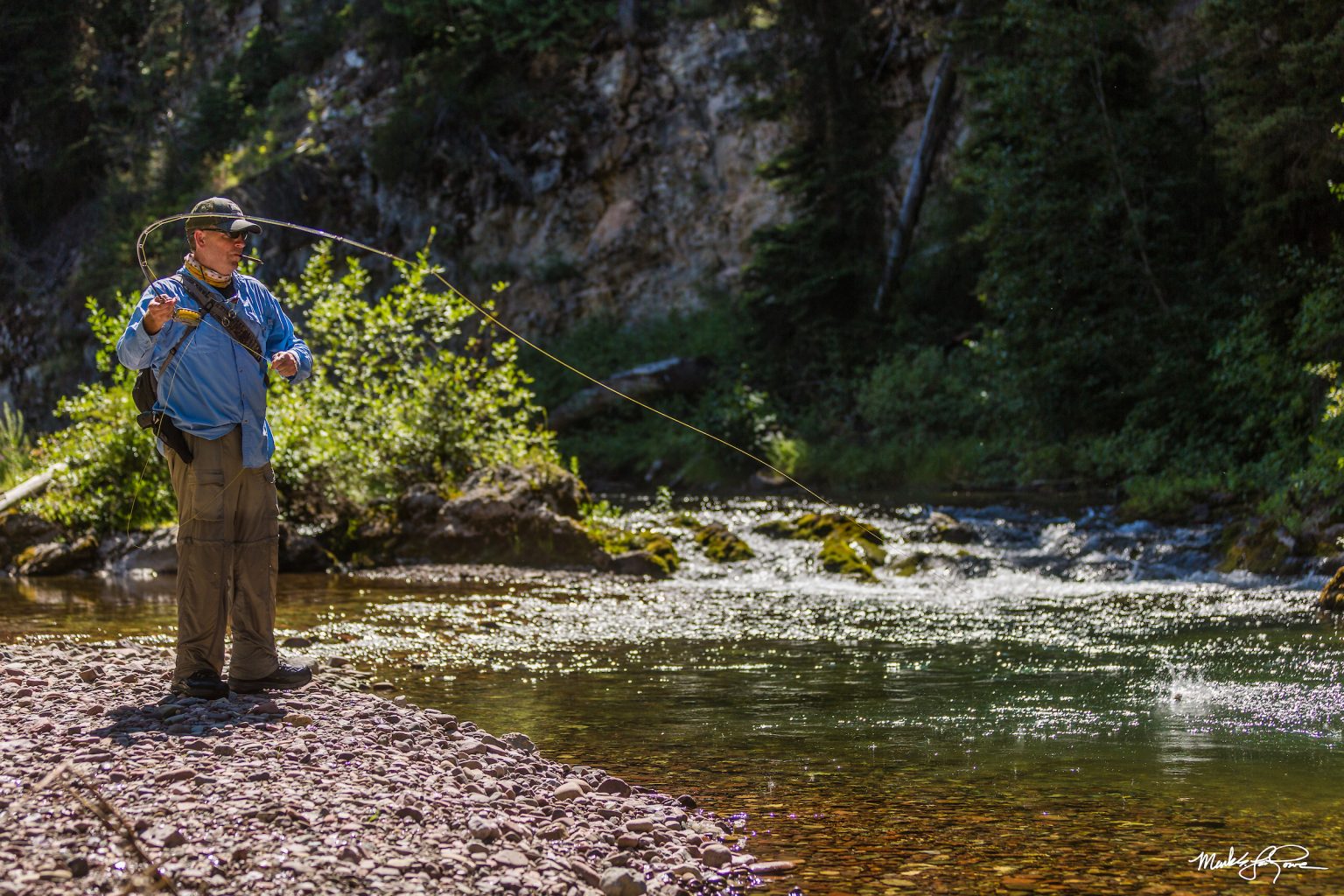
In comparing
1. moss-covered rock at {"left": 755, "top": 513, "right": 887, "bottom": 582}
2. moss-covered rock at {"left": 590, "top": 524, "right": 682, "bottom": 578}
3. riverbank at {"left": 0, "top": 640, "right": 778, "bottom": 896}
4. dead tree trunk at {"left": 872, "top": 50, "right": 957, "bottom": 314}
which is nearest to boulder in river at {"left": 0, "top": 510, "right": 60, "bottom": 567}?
moss-covered rock at {"left": 590, "top": 524, "right": 682, "bottom": 578}

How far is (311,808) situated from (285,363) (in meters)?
2.31

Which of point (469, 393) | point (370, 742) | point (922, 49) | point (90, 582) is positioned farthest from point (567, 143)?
point (370, 742)

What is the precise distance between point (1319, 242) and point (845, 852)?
545 inches

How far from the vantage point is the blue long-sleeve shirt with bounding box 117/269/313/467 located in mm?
5680

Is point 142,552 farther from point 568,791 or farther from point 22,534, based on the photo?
point 568,791

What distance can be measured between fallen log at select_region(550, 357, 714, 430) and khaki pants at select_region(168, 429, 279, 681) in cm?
1992

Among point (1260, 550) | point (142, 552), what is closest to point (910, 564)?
point (1260, 550)

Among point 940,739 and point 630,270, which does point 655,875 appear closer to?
point 940,739

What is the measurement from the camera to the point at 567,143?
107ft

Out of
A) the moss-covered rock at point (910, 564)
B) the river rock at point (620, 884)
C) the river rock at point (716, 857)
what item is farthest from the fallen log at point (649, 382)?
the river rock at point (620, 884)

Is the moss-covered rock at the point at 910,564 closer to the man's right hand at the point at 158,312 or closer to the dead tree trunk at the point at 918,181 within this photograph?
the man's right hand at the point at 158,312

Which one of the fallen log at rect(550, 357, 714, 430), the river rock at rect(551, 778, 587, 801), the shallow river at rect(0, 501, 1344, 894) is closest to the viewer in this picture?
the shallow river at rect(0, 501, 1344, 894)

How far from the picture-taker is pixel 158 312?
5.54 metres

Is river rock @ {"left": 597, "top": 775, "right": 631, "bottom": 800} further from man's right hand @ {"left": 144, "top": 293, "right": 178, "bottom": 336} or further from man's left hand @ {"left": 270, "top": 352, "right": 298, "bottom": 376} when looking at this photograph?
man's right hand @ {"left": 144, "top": 293, "right": 178, "bottom": 336}
